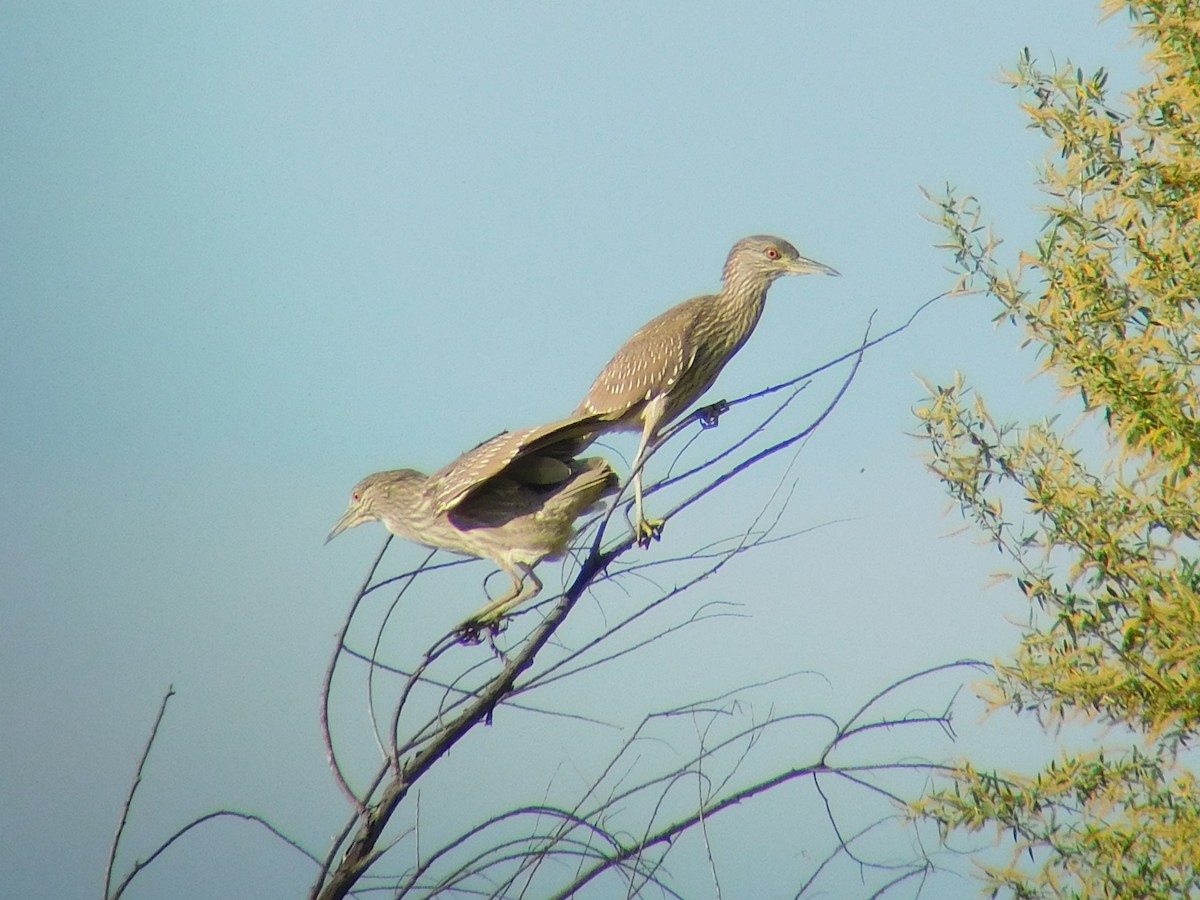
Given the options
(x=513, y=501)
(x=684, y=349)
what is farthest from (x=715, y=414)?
(x=513, y=501)

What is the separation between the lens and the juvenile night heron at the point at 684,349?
16.1ft

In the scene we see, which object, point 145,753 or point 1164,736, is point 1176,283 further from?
point 145,753

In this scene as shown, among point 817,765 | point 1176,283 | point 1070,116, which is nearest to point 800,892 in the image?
point 817,765

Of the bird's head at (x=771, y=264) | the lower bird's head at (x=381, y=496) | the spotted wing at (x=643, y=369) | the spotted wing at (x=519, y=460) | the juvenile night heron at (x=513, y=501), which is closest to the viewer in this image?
the spotted wing at (x=519, y=460)

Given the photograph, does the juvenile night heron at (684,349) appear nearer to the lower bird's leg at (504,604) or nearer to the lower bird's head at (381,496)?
the lower bird's leg at (504,604)

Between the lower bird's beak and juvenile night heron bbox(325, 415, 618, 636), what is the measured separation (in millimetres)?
484

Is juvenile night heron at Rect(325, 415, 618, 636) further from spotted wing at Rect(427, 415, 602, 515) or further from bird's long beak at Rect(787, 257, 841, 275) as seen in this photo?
bird's long beak at Rect(787, 257, 841, 275)

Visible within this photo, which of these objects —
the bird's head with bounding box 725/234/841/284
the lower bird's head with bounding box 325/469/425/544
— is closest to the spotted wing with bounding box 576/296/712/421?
the bird's head with bounding box 725/234/841/284

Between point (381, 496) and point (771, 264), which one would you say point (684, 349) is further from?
point (381, 496)

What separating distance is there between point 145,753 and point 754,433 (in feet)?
4.68

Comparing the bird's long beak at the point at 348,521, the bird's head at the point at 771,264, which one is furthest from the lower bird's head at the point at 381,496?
the bird's head at the point at 771,264

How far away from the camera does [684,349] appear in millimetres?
5086

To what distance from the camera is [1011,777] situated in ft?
12.8

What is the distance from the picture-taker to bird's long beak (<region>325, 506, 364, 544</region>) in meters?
4.64
